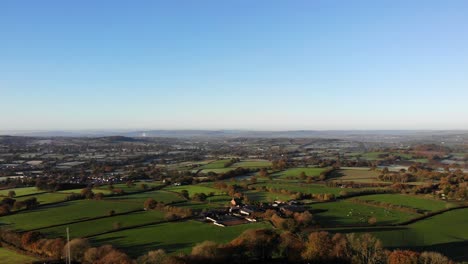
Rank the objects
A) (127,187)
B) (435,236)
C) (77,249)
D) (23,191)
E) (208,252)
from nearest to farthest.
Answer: (208,252), (77,249), (435,236), (23,191), (127,187)

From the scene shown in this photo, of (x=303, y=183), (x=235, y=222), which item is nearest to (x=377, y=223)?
(x=235, y=222)

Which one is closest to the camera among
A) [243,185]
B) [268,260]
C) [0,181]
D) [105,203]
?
[268,260]

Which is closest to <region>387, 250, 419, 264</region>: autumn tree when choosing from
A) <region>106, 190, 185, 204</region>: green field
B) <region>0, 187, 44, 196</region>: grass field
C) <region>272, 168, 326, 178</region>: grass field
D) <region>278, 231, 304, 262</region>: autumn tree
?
<region>278, 231, 304, 262</region>: autumn tree


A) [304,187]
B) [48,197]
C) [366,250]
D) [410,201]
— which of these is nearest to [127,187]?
[48,197]

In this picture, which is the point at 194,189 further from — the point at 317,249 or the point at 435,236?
the point at 435,236

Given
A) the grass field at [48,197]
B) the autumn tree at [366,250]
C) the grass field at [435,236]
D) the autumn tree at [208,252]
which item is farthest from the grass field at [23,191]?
the autumn tree at [366,250]

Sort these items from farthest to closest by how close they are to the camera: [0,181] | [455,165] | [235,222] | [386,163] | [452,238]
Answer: [386,163] < [455,165] < [0,181] < [235,222] < [452,238]

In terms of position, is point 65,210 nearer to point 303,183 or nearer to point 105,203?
point 105,203
